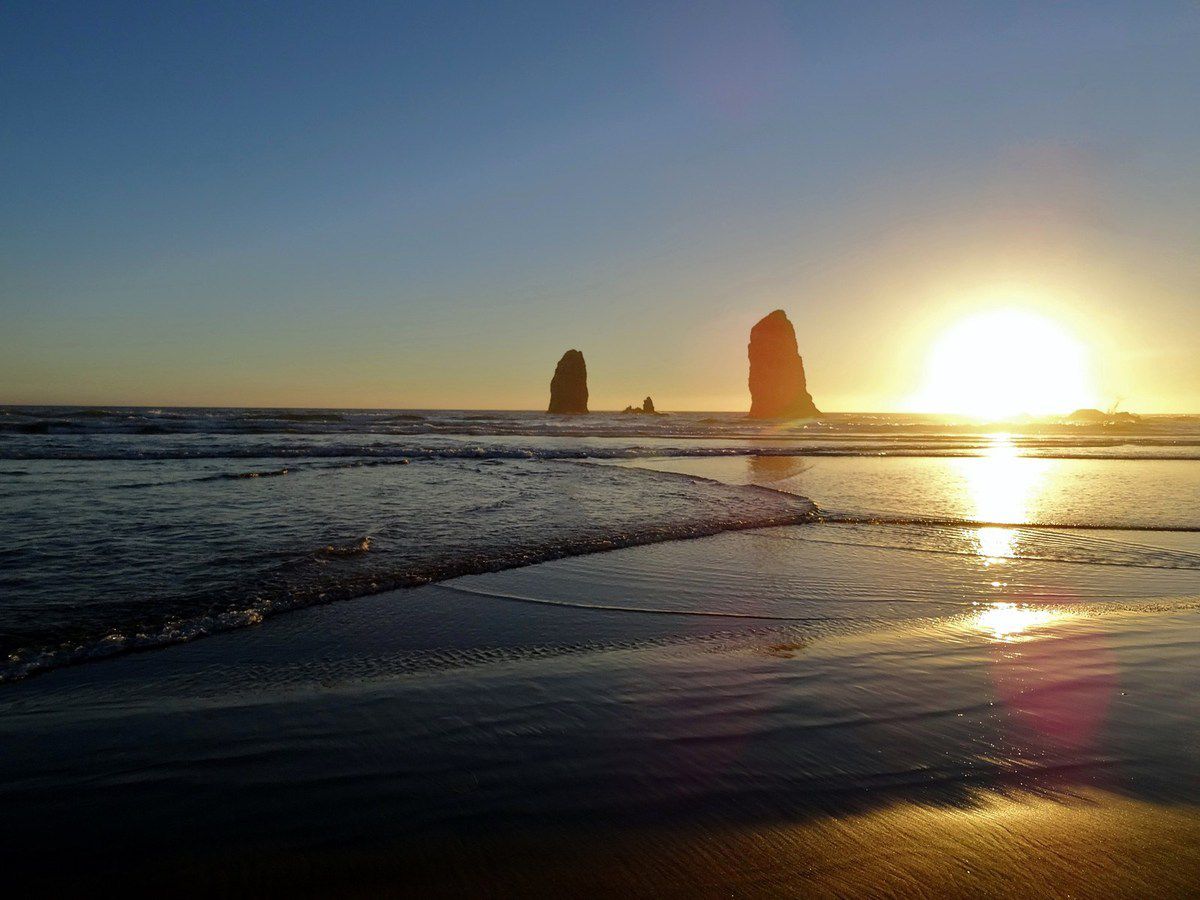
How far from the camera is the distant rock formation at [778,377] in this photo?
109 metres

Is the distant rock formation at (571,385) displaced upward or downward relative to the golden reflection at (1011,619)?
upward

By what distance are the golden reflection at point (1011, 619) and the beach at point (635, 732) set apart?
37mm

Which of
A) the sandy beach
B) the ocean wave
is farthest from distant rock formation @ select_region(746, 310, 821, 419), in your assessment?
the sandy beach

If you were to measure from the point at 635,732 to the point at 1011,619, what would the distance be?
3.88 metres

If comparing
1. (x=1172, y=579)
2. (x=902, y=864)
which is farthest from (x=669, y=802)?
(x=1172, y=579)

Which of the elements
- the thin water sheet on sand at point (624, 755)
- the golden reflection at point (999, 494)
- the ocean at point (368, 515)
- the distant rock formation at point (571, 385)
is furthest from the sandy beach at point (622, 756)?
the distant rock formation at point (571, 385)

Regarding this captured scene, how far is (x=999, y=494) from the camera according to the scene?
47.8 ft

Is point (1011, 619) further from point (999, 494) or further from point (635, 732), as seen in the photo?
point (999, 494)

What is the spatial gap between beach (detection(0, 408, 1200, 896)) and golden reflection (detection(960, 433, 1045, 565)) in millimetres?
806

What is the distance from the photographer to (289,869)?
2174 mm

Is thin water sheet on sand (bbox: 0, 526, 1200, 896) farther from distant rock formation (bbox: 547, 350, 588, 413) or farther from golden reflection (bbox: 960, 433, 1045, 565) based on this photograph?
distant rock formation (bbox: 547, 350, 588, 413)

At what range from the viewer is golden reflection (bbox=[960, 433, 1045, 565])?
28.8 feet

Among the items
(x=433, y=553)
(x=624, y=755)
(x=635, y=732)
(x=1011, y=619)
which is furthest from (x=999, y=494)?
(x=624, y=755)

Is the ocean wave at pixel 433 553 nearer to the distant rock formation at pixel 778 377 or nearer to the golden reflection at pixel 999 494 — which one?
the golden reflection at pixel 999 494
